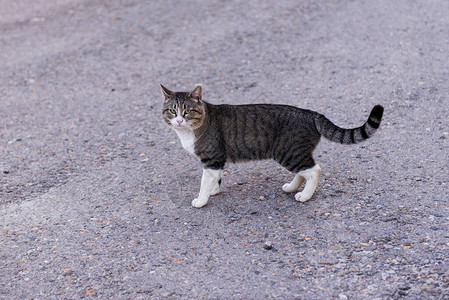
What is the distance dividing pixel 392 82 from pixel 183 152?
9.92 ft

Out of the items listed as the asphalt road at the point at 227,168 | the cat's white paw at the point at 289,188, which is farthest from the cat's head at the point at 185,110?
the cat's white paw at the point at 289,188

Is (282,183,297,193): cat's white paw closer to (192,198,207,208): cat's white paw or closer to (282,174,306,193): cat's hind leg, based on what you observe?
(282,174,306,193): cat's hind leg

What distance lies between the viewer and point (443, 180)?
5180mm

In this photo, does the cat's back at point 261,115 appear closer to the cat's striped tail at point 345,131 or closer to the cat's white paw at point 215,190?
the cat's striped tail at point 345,131

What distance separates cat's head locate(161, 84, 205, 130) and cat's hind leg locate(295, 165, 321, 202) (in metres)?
1.08

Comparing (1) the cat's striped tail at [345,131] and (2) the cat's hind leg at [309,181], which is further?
(2) the cat's hind leg at [309,181]

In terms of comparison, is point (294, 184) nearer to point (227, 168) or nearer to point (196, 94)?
point (227, 168)

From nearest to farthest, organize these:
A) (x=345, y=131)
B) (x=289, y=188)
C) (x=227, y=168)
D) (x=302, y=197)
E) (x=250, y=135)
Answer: (x=345, y=131), (x=302, y=197), (x=250, y=135), (x=289, y=188), (x=227, y=168)

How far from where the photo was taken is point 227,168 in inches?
233

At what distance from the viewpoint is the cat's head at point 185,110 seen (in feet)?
16.6

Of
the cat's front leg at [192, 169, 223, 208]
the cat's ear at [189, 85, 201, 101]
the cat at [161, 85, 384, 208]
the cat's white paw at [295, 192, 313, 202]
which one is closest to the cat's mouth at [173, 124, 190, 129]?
the cat at [161, 85, 384, 208]

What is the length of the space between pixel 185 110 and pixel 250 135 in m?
0.65

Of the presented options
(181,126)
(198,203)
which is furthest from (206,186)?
(181,126)

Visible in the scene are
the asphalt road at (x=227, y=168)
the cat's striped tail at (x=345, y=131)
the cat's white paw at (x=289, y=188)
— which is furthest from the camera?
the cat's white paw at (x=289, y=188)
